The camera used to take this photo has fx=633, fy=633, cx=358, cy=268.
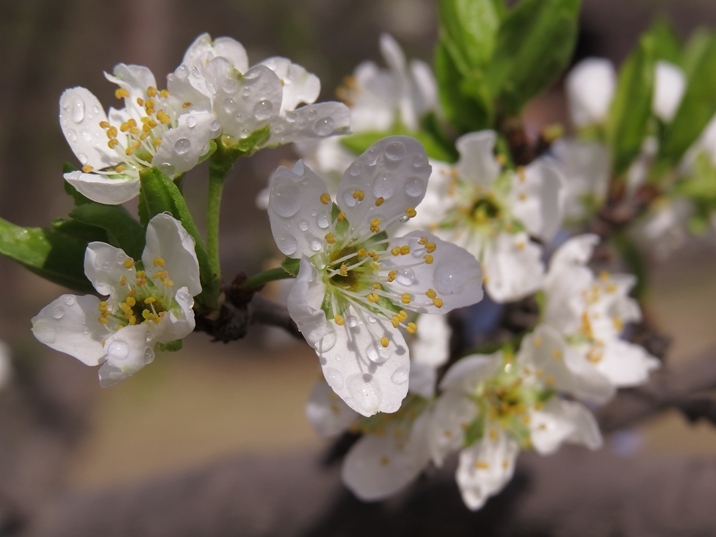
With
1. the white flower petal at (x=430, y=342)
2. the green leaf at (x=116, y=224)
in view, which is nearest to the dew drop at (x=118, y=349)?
the green leaf at (x=116, y=224)

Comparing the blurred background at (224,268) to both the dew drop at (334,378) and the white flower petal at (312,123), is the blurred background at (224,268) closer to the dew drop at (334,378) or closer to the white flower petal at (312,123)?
the white flower petal at (312,123)

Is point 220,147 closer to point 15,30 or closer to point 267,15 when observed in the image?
point 15,30

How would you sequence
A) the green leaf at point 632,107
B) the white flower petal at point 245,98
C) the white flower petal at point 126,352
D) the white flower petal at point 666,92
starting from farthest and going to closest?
1. the white flower petal at point 666,92
2. the green leaf at point 632,107
3. the white flower petal at point 245,98
4. the white flower petal at point 126,352

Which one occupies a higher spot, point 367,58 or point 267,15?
point 267,15

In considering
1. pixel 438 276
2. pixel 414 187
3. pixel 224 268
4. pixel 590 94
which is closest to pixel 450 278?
pixel 438 276

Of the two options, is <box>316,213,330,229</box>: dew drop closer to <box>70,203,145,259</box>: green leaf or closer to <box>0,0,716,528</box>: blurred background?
<box>70,203,145,259</box>: green leaf

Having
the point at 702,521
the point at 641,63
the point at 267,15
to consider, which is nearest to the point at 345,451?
the point at 702,521
